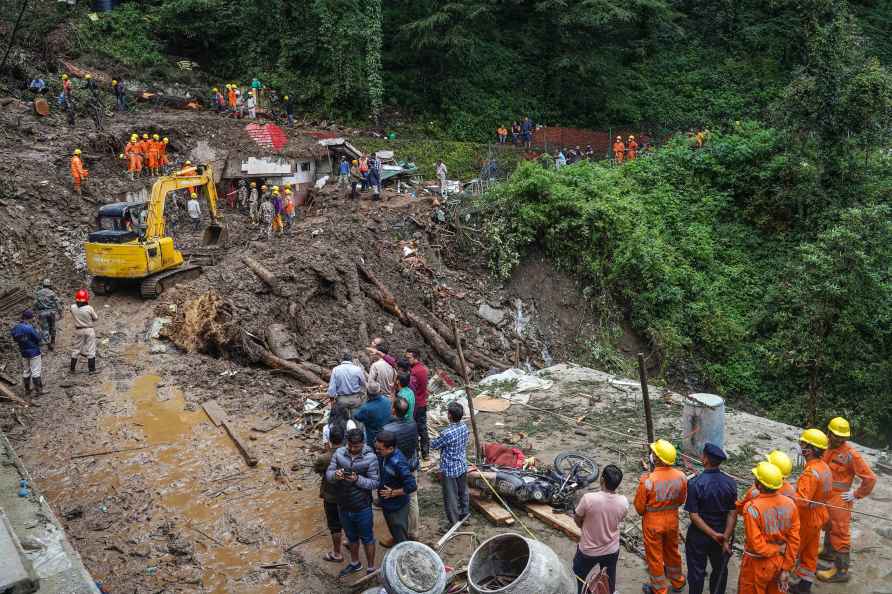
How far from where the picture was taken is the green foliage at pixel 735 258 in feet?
56.1

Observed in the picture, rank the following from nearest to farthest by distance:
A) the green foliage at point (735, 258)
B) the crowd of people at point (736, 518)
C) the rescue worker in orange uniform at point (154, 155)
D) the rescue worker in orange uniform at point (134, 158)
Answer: the crowd of people at point (736, 518), the green foliage at point (735, 258), the rescue worker in orange uniform at point (134, 158), the rescue worker in orange uniform at point (154, 155)

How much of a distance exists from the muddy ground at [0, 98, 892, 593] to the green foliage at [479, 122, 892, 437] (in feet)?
4.35

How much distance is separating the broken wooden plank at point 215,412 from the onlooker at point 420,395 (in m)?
3.50

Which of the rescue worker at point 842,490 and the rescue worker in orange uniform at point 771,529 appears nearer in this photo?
the rescue worker in orange uniform at point 771,529

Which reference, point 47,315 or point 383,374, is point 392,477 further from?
point 47,315

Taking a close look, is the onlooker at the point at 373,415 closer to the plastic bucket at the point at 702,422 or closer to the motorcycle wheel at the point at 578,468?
the motorcycle wheel at the point at 578,468

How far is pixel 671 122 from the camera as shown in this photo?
3244 centimetres

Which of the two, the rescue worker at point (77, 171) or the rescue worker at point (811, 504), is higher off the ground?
the rescue worker at point (77, 171)

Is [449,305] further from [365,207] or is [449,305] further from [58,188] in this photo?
[58,188]

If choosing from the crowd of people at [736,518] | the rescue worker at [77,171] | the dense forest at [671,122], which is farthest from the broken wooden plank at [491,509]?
the rescue worker at [77,171]

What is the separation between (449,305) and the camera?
17.5 meters

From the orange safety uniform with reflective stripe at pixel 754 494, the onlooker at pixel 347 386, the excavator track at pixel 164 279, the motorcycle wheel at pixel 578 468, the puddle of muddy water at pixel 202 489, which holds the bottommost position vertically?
the puddle of muddy water at pixel 202 489

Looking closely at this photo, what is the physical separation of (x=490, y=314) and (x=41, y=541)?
12.7 metres

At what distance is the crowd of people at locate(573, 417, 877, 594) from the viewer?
5.61 metres
